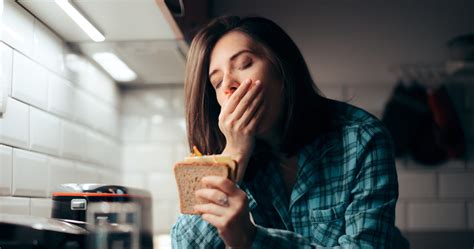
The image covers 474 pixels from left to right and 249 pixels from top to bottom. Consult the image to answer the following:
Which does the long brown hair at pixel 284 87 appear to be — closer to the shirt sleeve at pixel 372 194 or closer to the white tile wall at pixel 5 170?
the shirt sleeve at pixel 372 194

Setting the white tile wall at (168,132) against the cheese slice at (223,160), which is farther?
the white tile wall at (168,132)

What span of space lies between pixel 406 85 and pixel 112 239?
49 centimetres

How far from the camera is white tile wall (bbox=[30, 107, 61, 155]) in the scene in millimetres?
715

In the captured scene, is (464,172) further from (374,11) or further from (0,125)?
(0,125)

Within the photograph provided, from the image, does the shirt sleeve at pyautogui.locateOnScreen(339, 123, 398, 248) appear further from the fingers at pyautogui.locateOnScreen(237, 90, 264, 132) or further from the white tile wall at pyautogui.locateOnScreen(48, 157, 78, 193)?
the white tile wall at pyautogui.locateOnScreen(48, 157, 78, 193)

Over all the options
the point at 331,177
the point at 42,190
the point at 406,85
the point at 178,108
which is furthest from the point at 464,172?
the point at 42,190

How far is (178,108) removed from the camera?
2.66 feet

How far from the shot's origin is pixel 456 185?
78cm

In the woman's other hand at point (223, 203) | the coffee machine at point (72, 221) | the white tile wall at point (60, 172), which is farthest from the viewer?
the white tile wall at point (60, 172)

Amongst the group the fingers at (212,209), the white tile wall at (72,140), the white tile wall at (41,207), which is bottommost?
the white tile wall at (41,207)

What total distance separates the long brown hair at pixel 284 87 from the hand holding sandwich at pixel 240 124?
2.2 inches

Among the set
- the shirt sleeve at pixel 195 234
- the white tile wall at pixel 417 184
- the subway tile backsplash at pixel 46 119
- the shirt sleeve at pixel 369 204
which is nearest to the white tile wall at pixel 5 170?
the subway tile backsplash at pixel 46 119

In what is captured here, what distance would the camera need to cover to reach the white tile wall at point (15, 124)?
67 cm

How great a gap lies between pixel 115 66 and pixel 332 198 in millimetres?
369
